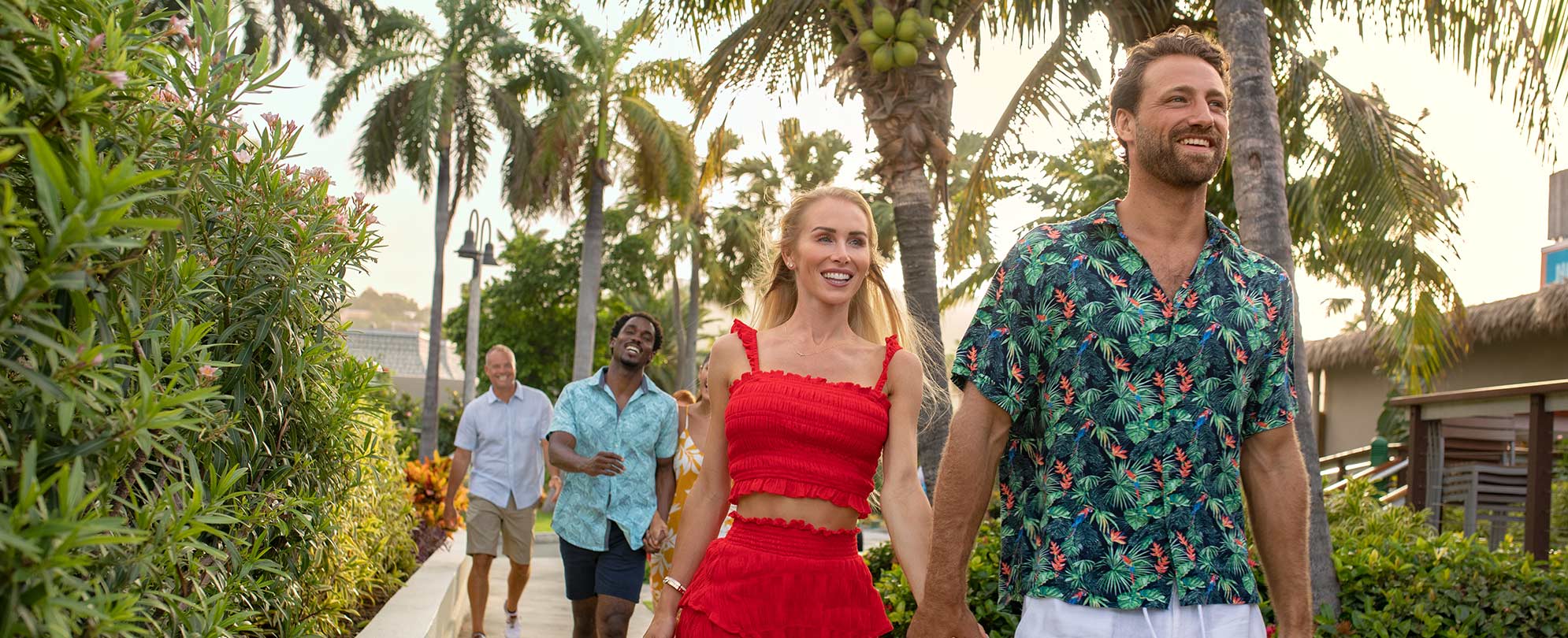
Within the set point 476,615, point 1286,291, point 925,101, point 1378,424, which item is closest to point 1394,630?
point 1286,291

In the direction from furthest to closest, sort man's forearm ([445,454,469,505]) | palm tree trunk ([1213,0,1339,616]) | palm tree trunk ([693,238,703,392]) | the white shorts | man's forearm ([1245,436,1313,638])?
palm tree trunk ([693,238,703,392]) < man's forearm ([445,454,469,505]) < palm tree trunk ([1213,0,1339,616]) < man's forearm ([1245,436,1313,638]) < the white shorts

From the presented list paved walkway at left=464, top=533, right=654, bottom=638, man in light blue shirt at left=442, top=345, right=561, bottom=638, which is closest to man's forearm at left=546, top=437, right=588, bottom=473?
paved walkway at left=464, top=533, right=654, bottom=638

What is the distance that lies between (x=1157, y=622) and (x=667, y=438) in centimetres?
524

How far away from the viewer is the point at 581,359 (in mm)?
27562

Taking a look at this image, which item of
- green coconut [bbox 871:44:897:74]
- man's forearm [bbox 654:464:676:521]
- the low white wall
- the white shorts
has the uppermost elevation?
green coconut [bbox 871:44:897:74]

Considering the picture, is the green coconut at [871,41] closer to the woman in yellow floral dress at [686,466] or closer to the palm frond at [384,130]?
the woman in yellow floral dress at [686,466]

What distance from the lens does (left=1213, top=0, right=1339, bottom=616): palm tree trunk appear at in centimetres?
682

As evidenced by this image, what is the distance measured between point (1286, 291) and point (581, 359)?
985 inches

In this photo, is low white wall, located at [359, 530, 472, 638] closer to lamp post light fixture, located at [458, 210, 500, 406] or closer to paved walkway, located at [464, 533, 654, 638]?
paved walkway, located at [464, 533, 654, 638]

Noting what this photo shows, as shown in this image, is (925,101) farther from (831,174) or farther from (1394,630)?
(831,174)

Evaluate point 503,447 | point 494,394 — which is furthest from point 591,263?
point 503,447

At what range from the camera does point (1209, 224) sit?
320 centimetres

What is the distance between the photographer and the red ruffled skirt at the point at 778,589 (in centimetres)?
381

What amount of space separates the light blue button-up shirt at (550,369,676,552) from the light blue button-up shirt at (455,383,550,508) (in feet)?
8.20
